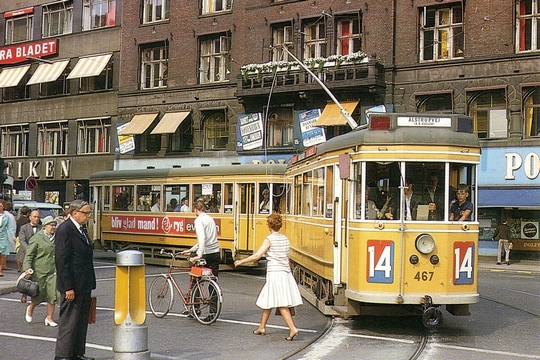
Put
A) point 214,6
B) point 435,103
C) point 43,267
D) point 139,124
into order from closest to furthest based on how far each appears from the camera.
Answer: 1. point 43,267
2. point 435,103
3. point 214,6
4. point 139,124

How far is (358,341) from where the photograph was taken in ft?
35.7

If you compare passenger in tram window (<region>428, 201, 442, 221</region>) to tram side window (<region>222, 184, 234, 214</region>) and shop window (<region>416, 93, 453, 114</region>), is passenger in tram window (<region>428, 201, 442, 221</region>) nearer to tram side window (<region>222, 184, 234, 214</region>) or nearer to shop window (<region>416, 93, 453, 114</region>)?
tram side window (<region>222, 184, 234, 214</region>)

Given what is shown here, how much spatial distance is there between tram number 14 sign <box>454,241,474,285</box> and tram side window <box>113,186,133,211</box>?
16.1 meters

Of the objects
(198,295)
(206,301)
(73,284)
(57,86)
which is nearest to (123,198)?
(198,295)

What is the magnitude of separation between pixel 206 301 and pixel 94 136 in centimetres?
3365

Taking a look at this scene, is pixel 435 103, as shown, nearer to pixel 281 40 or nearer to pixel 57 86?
pixel 281 40

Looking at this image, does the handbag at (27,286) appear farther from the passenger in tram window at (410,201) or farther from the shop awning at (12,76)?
the shop awning at (12,76)

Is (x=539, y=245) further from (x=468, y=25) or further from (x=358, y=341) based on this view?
(x=358, y=341)

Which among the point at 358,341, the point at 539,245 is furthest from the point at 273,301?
the point at 539,245

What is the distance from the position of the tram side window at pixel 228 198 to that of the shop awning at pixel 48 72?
25.1 meters

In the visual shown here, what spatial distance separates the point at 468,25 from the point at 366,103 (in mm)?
5092

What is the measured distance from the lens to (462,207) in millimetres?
11516

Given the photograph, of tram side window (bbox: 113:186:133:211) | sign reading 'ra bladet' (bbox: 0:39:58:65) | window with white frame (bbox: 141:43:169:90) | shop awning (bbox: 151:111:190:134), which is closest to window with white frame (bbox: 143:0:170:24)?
window with white frame (bbox: 141:43:169:90)

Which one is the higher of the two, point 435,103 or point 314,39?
point 314,39
